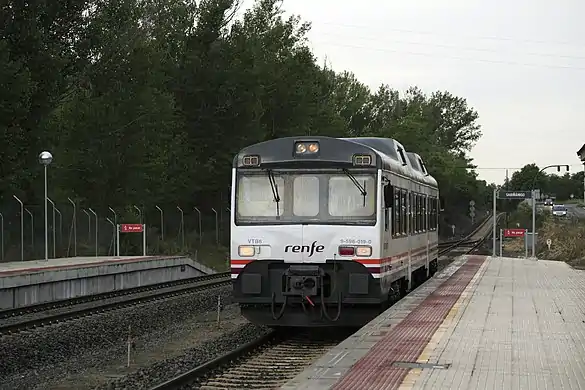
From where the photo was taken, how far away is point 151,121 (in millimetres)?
36812

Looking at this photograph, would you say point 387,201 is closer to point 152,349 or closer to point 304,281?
point 304,281

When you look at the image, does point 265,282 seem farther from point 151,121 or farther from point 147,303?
point 151,121

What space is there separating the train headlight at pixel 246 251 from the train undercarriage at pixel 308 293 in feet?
0.61

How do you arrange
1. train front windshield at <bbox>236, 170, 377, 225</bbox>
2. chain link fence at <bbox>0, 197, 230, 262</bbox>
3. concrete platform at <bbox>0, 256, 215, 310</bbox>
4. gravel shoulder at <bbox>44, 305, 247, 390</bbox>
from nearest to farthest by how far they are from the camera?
1. gravel shoulder at <bbox>44, 305, 247, 390</bbox>
2. train front windshield at <bbox>236, 170, 377, 225</bbox>
3. concrete platform at <bbox>0, 256, 215, 310</bbox>
4. chain link fence at <bbox>0, 197, 230, 262</bbox>

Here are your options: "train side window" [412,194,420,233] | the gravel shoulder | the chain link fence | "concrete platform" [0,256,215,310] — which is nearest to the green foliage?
the chain link fence

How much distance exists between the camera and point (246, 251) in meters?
14.0

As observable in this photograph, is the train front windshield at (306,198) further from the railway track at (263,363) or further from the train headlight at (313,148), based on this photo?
the railway track at (263,363)

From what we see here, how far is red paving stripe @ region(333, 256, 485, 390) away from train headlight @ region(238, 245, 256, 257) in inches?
105

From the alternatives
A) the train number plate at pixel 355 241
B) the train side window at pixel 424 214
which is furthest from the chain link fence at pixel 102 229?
the train number plate at pixel 355 241

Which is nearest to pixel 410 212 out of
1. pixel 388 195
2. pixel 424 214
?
pixel 424 214

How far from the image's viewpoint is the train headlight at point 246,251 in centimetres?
1400

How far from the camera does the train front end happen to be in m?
13.7

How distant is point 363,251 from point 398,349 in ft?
11.6

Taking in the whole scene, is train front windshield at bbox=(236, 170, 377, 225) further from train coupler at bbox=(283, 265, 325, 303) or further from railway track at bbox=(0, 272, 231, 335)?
railway track at bbox=(0, 272, 231, 335)
